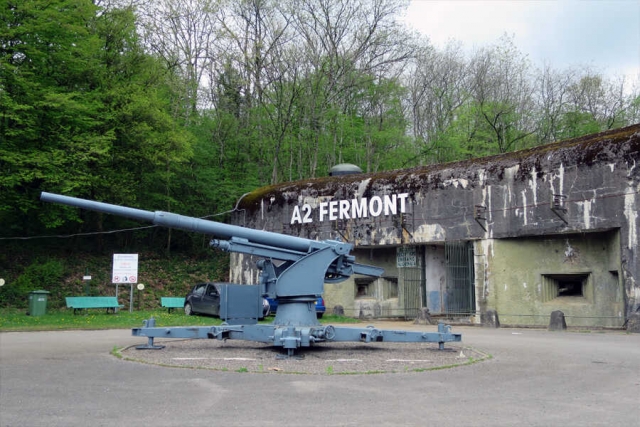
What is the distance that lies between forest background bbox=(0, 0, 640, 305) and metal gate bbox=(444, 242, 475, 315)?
13998 mm

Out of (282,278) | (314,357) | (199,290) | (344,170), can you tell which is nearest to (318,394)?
(314,357)

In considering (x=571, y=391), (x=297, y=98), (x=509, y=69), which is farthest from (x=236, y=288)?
(x=509, y=69)

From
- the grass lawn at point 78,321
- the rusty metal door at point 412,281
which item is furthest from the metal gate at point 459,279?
the grass lawn at point 78,321

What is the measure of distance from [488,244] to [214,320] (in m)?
9.40

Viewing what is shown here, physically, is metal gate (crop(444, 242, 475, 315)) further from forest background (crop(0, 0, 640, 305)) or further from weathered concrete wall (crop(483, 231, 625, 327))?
forest background (crop(0, 0, 640, 305))

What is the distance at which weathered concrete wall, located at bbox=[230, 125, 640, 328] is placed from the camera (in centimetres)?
1759

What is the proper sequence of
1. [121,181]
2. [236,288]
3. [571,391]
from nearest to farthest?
[571,391] < [236,288] < [121,181]

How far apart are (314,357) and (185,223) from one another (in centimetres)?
326

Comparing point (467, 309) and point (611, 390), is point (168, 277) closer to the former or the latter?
point (467, 309)

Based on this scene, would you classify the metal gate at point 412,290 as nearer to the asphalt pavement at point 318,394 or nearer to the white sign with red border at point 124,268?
the white sign with red border at point 124,268

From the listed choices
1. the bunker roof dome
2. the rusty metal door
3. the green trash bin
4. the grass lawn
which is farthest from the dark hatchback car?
the bunker roof dome

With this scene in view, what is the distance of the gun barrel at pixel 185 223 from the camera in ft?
35.3

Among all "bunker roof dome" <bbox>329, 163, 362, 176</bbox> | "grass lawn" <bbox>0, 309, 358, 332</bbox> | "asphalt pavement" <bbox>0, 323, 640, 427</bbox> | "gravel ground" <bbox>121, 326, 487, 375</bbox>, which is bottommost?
"asphalt pavement" <bbox>0, 323, 640, 427</bbox>

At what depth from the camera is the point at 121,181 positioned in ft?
95.2
